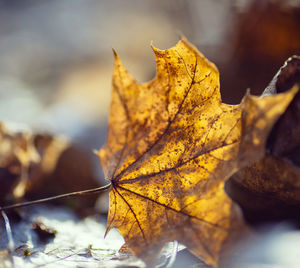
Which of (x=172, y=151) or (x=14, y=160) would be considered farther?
(x=14, y=160)

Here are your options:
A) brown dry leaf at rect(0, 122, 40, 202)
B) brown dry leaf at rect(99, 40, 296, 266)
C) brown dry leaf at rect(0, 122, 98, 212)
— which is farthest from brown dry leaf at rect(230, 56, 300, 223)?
brown dry leaf at rect(0, 122, 40, 202)

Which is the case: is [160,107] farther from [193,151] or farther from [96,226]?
[96,226]

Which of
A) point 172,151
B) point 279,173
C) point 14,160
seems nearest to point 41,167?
point 14,160

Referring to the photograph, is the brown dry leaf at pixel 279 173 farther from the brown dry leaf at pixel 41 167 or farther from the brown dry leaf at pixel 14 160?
the brown dry leaf at pixel 14 160

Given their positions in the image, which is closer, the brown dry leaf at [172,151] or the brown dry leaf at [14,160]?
the brown dry leaf at [172,151]

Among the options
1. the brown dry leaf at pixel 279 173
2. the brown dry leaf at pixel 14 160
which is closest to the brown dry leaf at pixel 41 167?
the brown dry leaf at pixel 14 160

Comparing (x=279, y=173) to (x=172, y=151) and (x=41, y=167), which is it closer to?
(x=172, y=151)
